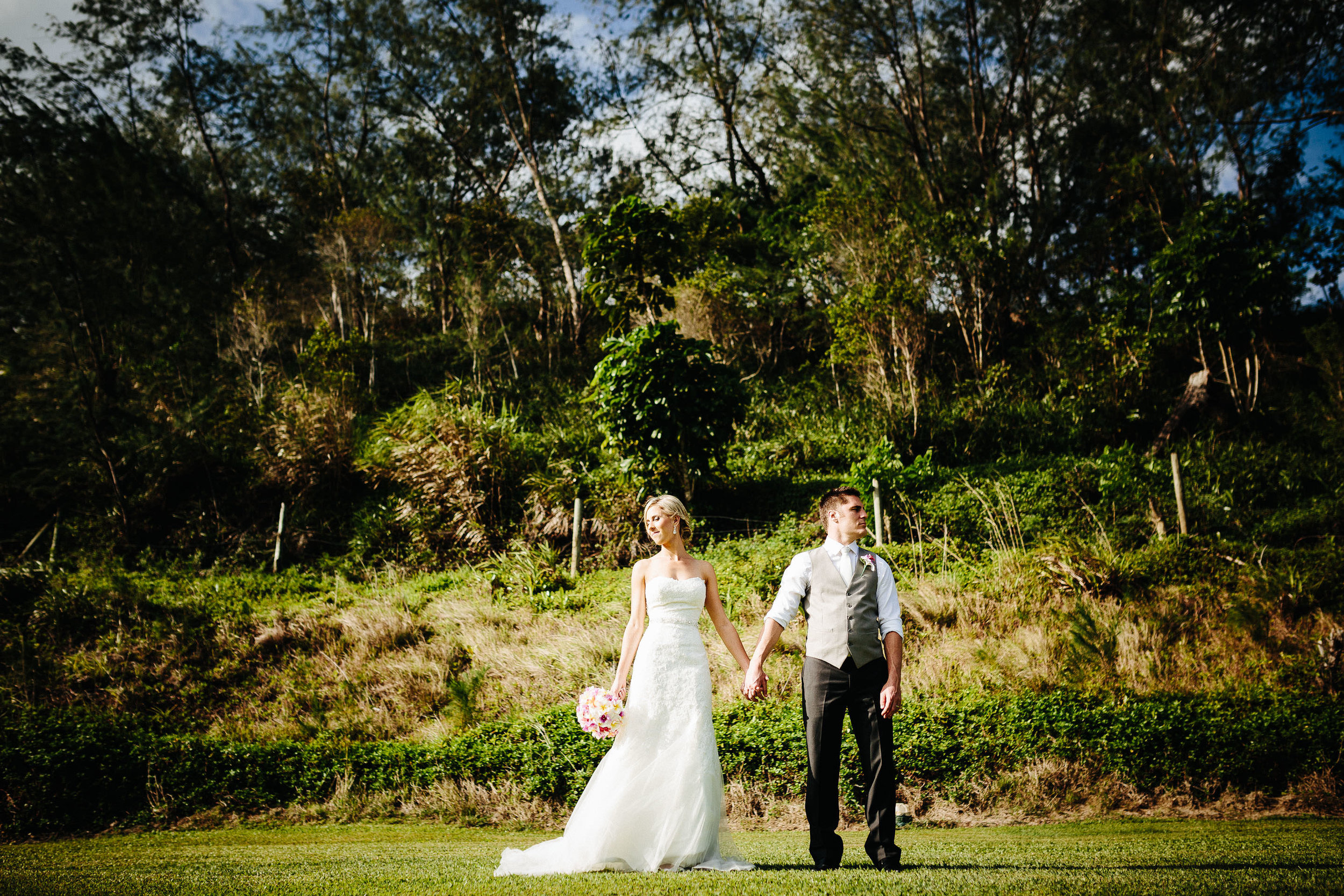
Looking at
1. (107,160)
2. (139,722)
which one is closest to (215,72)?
(107,160)

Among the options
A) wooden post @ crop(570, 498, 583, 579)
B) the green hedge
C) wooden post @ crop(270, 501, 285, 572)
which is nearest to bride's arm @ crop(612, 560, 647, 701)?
the green hedge

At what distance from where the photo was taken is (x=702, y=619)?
917 cm

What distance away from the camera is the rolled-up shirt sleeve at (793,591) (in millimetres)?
3873

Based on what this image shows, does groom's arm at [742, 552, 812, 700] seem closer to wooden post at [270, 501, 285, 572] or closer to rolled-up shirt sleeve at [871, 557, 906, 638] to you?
rolled-up shirt sleeve at [871, 557, 906, 638]

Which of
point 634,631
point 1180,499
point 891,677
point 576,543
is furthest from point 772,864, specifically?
point 1180,499

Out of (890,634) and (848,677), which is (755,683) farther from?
(890,634)

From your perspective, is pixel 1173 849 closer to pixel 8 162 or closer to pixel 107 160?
pixel 8 162

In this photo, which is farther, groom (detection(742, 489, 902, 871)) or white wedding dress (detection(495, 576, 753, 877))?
white wedding dress (detection(495, 576, 753, 877))

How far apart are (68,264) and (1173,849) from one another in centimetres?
1838

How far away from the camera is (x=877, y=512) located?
1066cm

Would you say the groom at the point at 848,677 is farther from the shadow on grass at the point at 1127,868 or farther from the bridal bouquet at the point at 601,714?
the bridal bouquet at the point at 601,714

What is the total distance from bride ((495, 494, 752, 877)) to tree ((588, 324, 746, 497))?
6624mm

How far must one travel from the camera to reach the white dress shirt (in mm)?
3695

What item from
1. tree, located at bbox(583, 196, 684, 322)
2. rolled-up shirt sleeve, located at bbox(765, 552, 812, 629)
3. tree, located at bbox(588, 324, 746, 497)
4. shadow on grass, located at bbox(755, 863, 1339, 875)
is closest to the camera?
shadow on grass, located at bbox(755, 863, 1339, 875)
